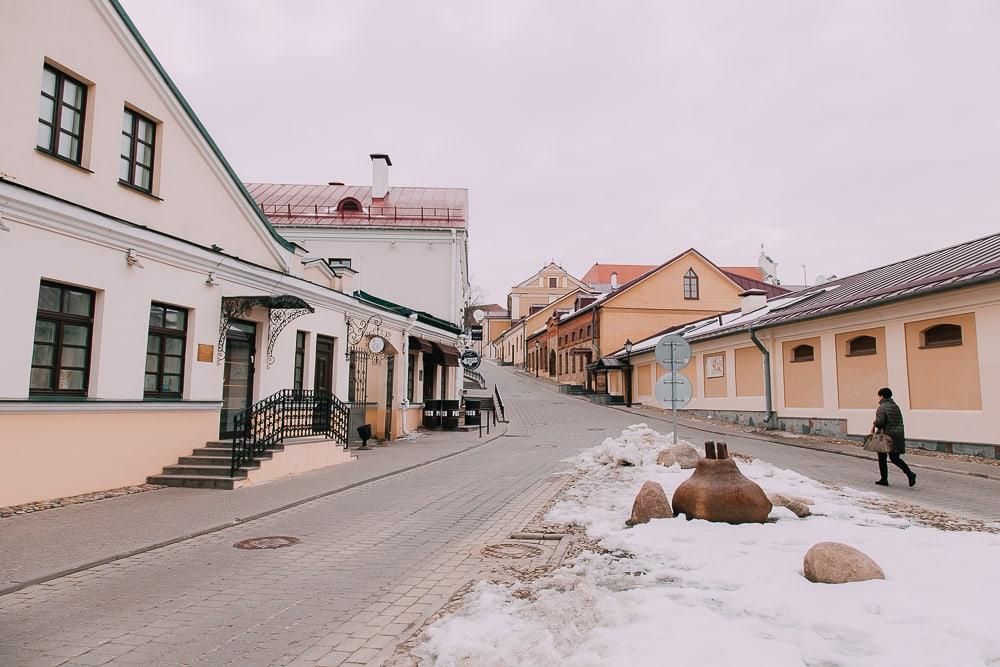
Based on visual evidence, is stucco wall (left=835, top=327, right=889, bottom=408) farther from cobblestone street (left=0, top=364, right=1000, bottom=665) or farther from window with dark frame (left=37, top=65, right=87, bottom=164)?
window with dark frame (left=37, top=65, right=87, bottom=164)

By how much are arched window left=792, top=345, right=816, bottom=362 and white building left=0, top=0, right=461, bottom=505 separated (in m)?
15.4

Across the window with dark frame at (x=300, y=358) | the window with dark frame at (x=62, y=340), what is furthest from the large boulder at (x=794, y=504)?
the window with dark frame at (x=300, y=358)

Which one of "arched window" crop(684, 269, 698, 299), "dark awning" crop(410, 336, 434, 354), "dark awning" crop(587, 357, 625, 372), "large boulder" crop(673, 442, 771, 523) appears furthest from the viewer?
"arched window" crop(684, 269, 698, 299)

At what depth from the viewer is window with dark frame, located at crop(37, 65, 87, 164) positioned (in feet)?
32.3

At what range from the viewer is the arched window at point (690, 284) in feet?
150

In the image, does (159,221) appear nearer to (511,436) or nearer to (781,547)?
(781,547)

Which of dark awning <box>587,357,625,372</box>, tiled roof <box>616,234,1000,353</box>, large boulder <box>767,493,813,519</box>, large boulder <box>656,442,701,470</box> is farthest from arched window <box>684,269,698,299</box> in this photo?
large boulder <box>767,493,813,519</box>

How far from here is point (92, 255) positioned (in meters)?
9.70

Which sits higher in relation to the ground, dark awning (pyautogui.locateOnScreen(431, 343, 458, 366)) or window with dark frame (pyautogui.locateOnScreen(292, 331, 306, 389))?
dark awning (pyautogui.locateOnScreen(431, 343, 458, 366))

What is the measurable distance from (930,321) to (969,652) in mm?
15478

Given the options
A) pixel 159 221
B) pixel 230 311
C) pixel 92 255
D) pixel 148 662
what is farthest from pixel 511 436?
pixel 148 662

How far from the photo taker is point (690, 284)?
45.8m

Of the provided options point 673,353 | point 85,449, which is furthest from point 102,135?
point 673,353

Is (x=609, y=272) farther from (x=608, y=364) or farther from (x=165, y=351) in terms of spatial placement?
(x=165, y=351)
